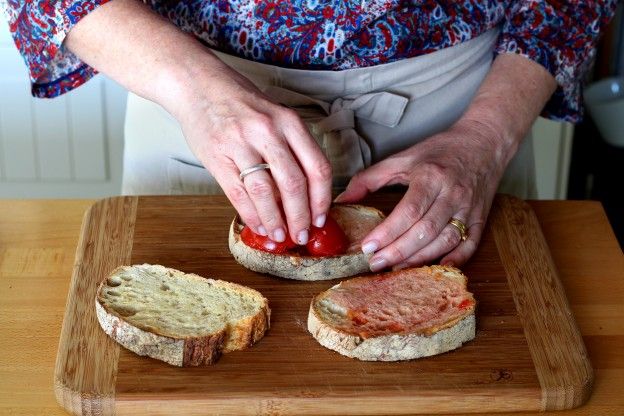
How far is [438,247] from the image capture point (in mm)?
1633

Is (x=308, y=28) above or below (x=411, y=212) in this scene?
above

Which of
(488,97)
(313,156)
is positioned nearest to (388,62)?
(488,97)

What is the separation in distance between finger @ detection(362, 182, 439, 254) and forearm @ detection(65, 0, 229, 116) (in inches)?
14.4

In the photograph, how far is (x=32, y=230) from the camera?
178 cm

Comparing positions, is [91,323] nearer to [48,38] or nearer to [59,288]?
[59,288]

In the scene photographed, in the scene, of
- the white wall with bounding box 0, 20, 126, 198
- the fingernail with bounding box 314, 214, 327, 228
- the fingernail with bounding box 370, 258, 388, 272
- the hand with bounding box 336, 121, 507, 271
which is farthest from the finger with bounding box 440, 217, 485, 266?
the white wall with bounding box 0, 20, 126, 198

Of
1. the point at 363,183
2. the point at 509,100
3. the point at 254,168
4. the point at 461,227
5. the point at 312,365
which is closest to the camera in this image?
the point at 312,365

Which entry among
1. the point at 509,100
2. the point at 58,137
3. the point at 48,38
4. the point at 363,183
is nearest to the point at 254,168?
the point at 363,183

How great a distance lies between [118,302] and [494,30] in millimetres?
973

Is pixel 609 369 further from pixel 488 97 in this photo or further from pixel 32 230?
pixel 32 230

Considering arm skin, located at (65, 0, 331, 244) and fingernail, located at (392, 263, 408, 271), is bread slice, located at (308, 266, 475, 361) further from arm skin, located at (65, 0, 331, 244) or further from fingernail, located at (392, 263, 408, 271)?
arm skin, located at (65, 0, 331, 244)

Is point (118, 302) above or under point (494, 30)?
under

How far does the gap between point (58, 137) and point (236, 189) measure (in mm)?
2005

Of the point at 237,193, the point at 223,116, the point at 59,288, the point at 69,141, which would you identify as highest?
the point at 223,116
